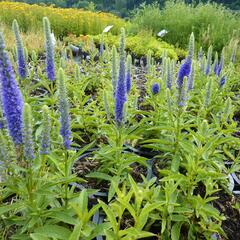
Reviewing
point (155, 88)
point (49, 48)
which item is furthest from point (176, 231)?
point (49, 48)

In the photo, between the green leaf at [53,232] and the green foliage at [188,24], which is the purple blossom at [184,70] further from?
the green foliage at [188,24]

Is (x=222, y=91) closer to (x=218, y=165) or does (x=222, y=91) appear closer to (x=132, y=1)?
(x=218, y=165)

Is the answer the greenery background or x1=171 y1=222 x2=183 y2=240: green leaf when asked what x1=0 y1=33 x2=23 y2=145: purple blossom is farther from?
the greenery background

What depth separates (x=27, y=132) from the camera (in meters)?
1.61

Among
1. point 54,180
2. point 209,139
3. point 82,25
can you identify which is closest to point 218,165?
point 209,139

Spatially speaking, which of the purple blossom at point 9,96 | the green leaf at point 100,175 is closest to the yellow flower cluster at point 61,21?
the green leaf at point 100,175

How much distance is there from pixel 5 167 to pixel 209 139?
1.54m

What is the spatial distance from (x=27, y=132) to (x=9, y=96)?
0.75 feet

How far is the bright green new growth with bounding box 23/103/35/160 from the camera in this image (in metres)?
1.54

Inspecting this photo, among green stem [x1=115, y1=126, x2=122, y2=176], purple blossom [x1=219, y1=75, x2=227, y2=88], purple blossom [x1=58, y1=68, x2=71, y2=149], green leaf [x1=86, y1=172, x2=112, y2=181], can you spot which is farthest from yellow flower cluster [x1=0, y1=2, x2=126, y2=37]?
purple blossom [x1=58, y1=68, x2=71, y2=149]

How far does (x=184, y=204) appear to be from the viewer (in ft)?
7.77

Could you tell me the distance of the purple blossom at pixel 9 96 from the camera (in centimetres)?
169

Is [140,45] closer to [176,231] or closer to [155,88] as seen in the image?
[155,88]

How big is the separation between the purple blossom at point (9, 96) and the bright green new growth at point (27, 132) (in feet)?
0.32
